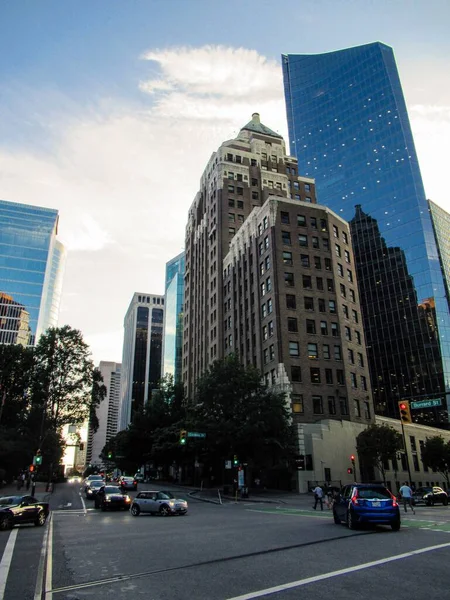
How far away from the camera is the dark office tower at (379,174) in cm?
9806

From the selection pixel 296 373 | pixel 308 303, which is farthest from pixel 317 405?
pixel 308 303

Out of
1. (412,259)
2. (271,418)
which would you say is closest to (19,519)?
(271,418)

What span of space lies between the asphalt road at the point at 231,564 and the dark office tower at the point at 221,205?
205 feet

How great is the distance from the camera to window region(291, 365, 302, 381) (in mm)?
54000

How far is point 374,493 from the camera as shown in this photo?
52.9 ft

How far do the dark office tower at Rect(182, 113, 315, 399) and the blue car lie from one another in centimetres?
6093

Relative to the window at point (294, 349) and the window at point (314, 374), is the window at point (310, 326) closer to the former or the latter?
the window at point (294, 349)

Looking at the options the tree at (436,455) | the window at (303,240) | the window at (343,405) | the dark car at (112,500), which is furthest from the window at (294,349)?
the dark car at (112,500)

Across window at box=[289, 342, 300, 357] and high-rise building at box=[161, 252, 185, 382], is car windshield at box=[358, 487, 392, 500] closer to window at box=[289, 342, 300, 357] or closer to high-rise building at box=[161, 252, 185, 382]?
window at box=[289, 342, 300, 357]

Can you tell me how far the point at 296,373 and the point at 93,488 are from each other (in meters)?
25.5

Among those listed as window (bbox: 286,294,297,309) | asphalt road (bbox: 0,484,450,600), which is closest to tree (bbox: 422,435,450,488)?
window (bbox: 286,294,297,309)

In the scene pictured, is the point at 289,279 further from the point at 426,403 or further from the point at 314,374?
the point at 426,403

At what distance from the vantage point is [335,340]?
57625mm

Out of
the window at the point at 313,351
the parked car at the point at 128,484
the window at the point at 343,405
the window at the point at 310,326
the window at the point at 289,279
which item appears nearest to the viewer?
the window at the point at 343,405
